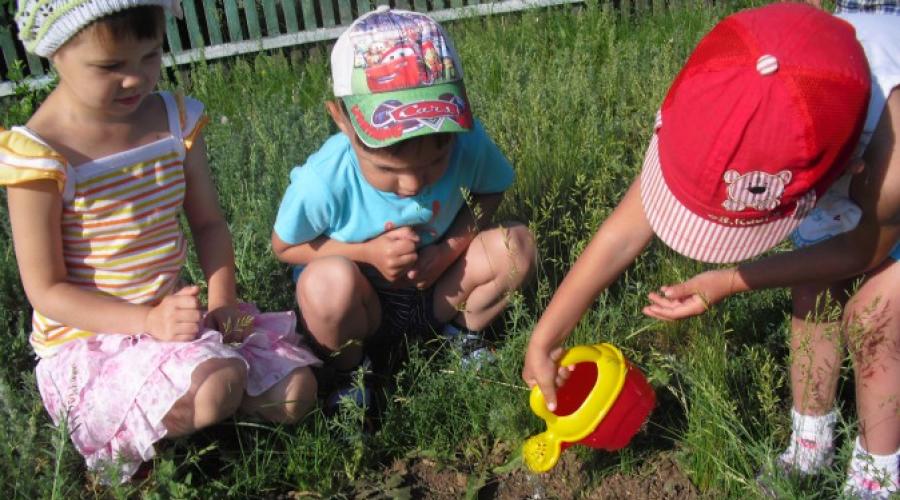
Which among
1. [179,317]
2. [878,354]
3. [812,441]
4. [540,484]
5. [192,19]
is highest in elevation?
[192,19]

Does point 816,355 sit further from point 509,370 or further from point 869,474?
point 509,370

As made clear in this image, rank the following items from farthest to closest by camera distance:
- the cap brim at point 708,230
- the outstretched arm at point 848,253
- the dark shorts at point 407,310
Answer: the dark shorts at point 407,310
the outstretched arm at point 848,253
the cap brim at point 708,230

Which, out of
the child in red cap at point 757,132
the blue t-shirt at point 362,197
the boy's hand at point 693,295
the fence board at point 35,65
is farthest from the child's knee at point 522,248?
the fence board at point 35,65

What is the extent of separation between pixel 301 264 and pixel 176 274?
14.7 inches

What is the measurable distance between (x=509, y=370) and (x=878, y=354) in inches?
35.0

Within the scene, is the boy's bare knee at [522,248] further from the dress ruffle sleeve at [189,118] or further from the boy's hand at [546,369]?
the dress ruffle sleeve at [189,118]

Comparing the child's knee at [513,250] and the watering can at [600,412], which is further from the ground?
the child's knee at [513,250]

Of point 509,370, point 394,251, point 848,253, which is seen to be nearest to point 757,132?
point 848,253

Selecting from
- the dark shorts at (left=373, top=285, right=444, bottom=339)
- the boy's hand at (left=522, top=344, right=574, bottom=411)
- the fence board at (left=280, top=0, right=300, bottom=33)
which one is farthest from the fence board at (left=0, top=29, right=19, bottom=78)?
the boy's hand at (left=522, top=344, right=574, bottom=411)

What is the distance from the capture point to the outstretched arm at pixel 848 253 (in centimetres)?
174

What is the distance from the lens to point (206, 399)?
2.20 m

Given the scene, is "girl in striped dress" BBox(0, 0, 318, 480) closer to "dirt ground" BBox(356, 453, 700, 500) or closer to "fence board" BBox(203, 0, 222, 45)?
"dirt ground" BBox(356, 453, 700, 500)

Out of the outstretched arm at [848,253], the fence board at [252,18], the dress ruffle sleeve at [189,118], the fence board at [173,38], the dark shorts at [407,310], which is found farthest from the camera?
the fence board at [252,18]

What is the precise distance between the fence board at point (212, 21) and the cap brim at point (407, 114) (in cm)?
422
